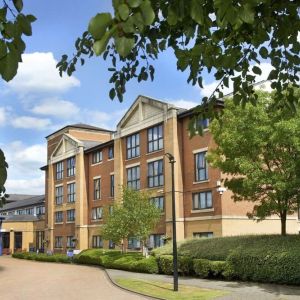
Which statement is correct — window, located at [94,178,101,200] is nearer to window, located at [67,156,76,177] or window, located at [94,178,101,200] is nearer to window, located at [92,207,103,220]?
window, located at [92,207,103,220]

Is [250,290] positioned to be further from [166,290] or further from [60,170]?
[60,170]

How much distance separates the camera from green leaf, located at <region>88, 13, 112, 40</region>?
2.70 metres

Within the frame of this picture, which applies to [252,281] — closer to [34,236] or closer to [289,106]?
[289,106]

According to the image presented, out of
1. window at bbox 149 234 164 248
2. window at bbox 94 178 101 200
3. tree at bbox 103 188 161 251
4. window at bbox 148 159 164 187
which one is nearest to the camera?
tree at bbox 103 188 161 251

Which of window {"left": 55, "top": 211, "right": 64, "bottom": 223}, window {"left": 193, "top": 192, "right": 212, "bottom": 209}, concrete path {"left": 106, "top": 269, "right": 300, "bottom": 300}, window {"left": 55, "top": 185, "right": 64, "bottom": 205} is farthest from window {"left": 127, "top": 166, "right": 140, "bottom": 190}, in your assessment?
concrete path {"left": 106, "top": 269, "right": 300, "bottom": 300}

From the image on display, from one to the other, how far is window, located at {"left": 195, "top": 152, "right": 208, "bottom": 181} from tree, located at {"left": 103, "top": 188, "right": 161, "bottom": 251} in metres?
4.27

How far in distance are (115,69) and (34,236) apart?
255 ft

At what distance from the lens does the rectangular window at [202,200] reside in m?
41.7

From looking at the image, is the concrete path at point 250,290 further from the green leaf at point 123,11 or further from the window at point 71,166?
the window at point 71,166

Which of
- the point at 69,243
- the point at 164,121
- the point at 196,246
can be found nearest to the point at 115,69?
the point at 196,246

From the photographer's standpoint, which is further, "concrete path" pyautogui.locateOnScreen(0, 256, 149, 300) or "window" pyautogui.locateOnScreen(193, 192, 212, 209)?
"window" pyautogui.locateOnScreen(193, 192, 212, 209)

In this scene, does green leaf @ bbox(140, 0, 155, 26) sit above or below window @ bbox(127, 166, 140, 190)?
below

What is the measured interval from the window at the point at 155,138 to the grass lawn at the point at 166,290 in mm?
20274

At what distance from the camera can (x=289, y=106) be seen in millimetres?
6590
